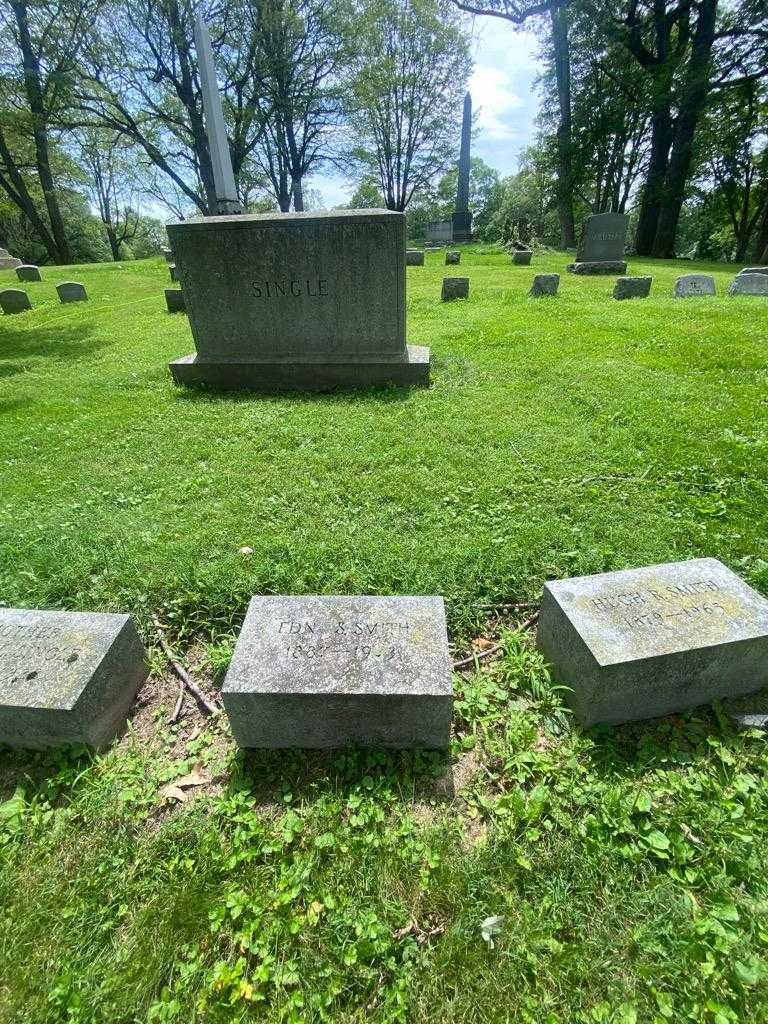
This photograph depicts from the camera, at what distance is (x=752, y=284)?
10508 mm

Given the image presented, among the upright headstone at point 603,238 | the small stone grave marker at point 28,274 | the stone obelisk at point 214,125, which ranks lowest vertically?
the small stone grave marker at point 28,274

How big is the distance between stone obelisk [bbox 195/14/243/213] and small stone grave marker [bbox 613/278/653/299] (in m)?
9.11

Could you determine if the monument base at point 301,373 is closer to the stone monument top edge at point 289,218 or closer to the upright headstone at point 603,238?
the stone monument top edge at point 289,218

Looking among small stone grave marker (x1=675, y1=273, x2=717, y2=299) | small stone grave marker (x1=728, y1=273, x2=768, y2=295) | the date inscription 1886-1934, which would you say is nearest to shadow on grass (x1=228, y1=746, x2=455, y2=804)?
the date inscription 1886-1934

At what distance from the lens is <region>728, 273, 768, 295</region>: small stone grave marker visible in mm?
10461

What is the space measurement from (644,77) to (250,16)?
18051mm

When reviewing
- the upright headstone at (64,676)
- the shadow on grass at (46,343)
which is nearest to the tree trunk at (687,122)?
the shadow on grass at (46,343)

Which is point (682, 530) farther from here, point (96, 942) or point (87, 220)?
point (87, 220)

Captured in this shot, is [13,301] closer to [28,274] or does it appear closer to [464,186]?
[28,274]

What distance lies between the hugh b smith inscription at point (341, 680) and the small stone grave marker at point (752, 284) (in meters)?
12.8

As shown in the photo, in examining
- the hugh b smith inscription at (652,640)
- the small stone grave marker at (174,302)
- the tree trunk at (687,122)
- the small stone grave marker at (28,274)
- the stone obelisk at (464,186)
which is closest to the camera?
the hugh b smith inscription at (652,640)

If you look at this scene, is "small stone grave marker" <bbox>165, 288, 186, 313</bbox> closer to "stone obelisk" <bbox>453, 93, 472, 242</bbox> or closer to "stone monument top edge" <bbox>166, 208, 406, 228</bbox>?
"stone monument top edge" <bbox>166, 208, 406, 228</bbox>

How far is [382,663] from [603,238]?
62.5 feet

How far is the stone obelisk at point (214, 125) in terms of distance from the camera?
37.1 ft
